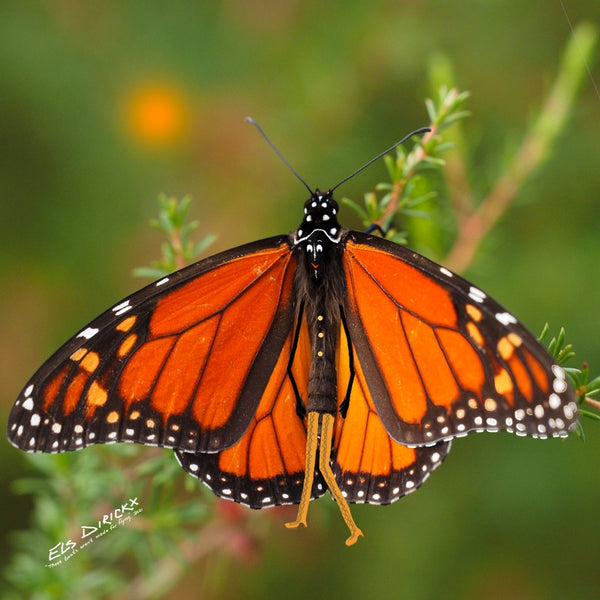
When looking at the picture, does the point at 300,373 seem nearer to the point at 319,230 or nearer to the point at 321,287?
the point at 321,287

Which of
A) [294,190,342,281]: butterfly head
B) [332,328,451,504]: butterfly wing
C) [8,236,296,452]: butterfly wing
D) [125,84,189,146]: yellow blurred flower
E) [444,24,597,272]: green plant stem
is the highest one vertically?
[125,84,189,146]: yellow blurred flower

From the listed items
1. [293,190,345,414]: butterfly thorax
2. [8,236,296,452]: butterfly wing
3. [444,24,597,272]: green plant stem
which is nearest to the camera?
[8,236,296,452]: butterfly wing

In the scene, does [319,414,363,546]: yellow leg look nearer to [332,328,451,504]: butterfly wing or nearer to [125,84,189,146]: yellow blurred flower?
[332,328,451,504]: butterfly wing

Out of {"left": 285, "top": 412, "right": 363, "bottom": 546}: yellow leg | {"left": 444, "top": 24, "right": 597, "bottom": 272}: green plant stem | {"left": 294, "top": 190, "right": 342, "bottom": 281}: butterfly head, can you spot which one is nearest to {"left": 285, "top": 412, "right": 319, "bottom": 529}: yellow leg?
{"left": 285, "top": 412, "right": 363, "bottom": 546}: yellow leg

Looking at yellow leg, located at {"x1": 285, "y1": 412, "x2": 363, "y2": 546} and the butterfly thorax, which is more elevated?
the butterfly thorax

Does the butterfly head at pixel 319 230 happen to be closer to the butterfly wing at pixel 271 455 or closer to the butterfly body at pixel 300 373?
the butterfly body at pixel 300 373

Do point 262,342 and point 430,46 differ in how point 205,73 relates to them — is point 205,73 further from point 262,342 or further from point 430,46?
point 262,342

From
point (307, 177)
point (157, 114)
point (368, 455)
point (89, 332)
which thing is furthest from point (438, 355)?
point (157, 114)
